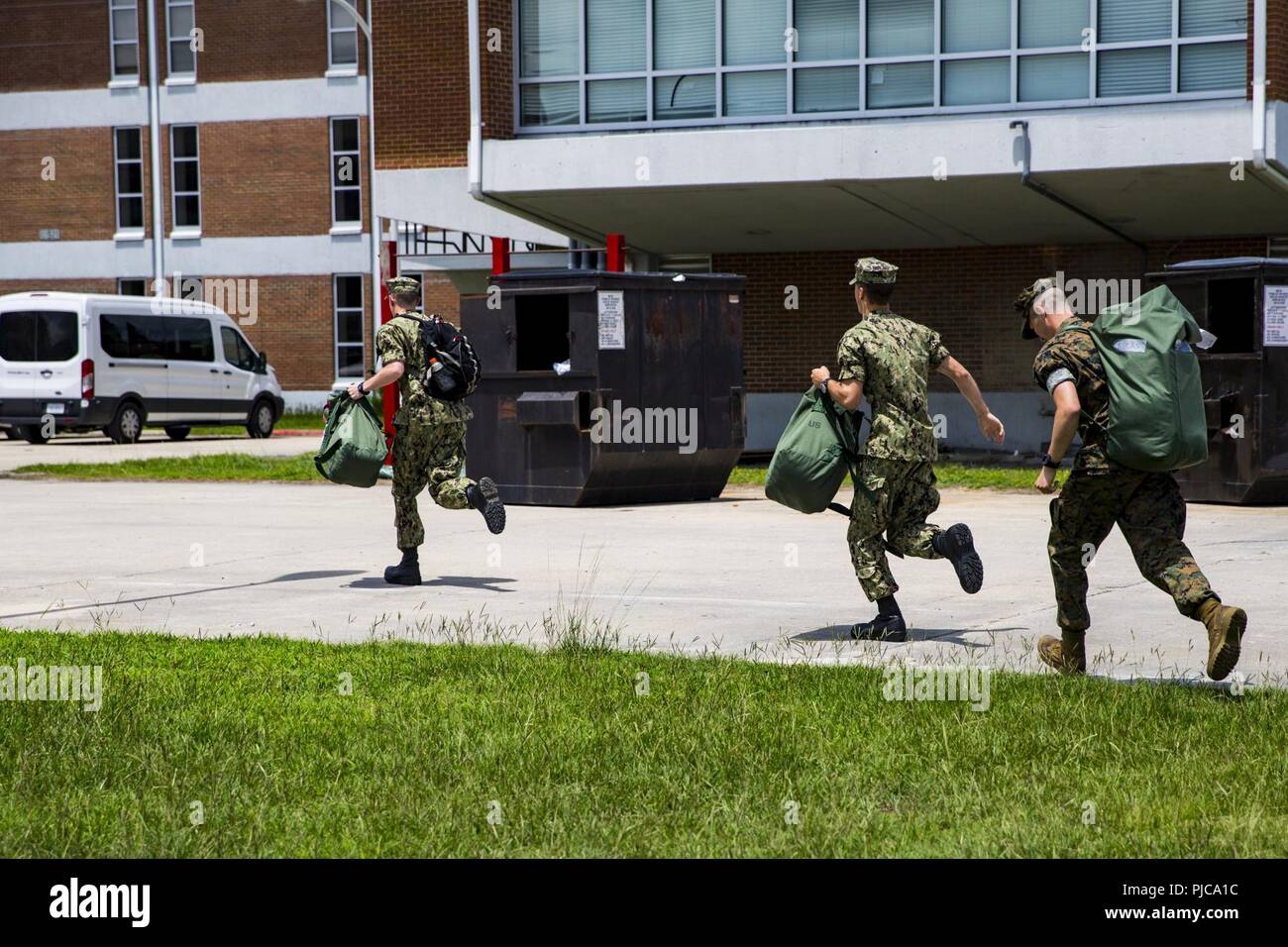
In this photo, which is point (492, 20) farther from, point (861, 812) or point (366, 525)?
point (861, 812)

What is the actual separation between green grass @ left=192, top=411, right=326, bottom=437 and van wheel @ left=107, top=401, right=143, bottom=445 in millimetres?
2915

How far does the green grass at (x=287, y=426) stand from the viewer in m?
32.2

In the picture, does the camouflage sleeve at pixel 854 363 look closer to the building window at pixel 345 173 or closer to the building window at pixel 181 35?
the building window at pixel 345 173

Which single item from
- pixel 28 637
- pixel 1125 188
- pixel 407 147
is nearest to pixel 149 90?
pixel 407 147

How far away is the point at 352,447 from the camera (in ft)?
33.6

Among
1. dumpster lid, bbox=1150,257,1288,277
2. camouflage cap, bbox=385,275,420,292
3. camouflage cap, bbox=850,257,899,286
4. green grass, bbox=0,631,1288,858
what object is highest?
dumpster lid, bbox=1150,257,1288,277

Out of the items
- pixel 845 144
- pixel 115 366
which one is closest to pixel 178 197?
pixel 115 366

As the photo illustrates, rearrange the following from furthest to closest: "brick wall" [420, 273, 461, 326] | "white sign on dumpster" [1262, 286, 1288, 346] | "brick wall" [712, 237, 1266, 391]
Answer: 1. "brick wall" [420, 273, 461, 326]
2. "brick wall" [712, 237, 1266, 391]
3. "white sign on dumpster" [1262, 286, 1288, 346]

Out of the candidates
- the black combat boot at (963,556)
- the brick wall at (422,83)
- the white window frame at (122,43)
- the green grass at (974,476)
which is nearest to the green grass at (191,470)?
the brick wall at (422,83)

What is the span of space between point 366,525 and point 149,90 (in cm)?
2919

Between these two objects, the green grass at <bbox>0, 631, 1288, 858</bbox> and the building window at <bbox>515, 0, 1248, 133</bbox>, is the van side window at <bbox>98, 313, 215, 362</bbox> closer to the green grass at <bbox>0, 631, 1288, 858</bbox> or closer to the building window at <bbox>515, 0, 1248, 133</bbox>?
the building window at <bbox>515, 0, 1248, 133</bbox>

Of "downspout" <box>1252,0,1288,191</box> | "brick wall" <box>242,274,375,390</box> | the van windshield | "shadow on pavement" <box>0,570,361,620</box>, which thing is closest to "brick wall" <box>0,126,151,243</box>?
"brick wall" <box>242,274,375,390</box>

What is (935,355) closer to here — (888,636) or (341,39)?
(888,636)

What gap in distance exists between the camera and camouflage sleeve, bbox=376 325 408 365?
408 inches
